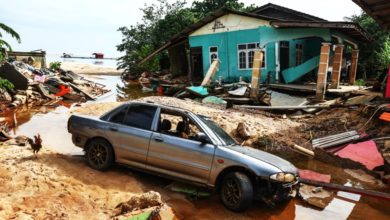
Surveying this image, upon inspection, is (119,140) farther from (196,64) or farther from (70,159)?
(196,64)

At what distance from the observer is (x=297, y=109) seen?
15.1 metres

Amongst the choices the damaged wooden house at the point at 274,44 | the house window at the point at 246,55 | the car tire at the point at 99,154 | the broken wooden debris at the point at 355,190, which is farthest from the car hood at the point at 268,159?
the house window at the point at 246,55

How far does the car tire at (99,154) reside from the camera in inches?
279

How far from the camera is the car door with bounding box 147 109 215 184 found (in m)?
6.21

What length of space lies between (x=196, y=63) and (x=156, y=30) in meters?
11.9

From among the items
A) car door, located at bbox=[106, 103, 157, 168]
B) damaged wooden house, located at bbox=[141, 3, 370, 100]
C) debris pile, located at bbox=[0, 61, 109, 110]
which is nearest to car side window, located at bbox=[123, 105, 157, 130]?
car door, located at bbox=[106, 103, 157, 168]

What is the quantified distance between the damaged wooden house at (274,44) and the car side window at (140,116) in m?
11.5

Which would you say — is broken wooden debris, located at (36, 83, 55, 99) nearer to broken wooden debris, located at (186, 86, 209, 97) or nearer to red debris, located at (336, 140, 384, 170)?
broken wooden debris, located at (186, 86, 209, 97)

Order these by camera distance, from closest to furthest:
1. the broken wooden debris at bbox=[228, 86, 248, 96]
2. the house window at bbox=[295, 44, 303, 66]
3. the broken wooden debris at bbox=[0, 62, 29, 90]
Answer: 1. the broken wooden debris at bbox=[228, 86, 248, 96]
2. the broken wooden debris at bbox=[0, 62, 29, 90]
3. the house window at bbox=[295, 44, 303, 66]

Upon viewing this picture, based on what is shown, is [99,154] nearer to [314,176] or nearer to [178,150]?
[178,150]

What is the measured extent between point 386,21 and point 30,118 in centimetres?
1358

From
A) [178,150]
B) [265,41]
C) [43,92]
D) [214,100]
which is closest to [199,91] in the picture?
[214,100]

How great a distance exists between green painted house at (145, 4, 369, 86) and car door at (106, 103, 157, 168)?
40.0 ft

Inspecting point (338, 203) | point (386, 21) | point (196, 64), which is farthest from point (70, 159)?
point (196, 64)
